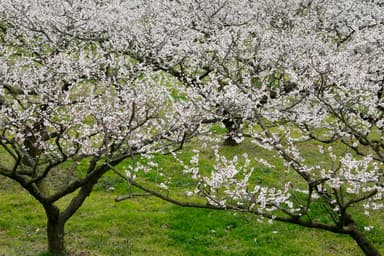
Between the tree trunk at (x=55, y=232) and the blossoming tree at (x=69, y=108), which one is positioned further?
the tree trunk at (x=55, y=232)

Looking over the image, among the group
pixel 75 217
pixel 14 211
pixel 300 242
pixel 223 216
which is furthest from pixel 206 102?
pixel 14 211

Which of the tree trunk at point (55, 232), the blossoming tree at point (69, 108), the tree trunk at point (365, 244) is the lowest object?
the tree trunk at point (55, 232)

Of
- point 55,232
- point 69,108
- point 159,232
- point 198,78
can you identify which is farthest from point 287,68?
point 55,232

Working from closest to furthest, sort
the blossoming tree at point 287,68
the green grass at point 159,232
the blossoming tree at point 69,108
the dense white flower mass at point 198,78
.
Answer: the blossoming tree at point 69,108 → the dense white flower mass at point 198,78 → the green grass at point 159,232 → the blossoming tree at point 287,68

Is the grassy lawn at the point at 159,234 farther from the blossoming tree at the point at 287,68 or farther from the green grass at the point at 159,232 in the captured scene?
the blossoming tree at the point at 287,68

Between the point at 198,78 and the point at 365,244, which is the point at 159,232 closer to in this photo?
the point at 198,78

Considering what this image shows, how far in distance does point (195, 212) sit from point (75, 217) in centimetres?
268

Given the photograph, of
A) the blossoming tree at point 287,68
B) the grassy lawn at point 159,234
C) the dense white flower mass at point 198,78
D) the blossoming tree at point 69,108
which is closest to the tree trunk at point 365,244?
the dense white flower mass at point 198,78

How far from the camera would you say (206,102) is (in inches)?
389

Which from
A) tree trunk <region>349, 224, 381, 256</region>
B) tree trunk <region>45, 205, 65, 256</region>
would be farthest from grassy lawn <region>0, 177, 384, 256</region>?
tree trunk <region>349, 224, 381, 256</region>

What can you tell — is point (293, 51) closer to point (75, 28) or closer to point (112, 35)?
point (112, 35)

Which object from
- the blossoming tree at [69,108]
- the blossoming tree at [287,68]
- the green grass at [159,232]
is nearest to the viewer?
the blossoming tree at [69,108]

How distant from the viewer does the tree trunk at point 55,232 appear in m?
8.61

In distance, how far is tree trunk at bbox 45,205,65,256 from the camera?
861 cm
